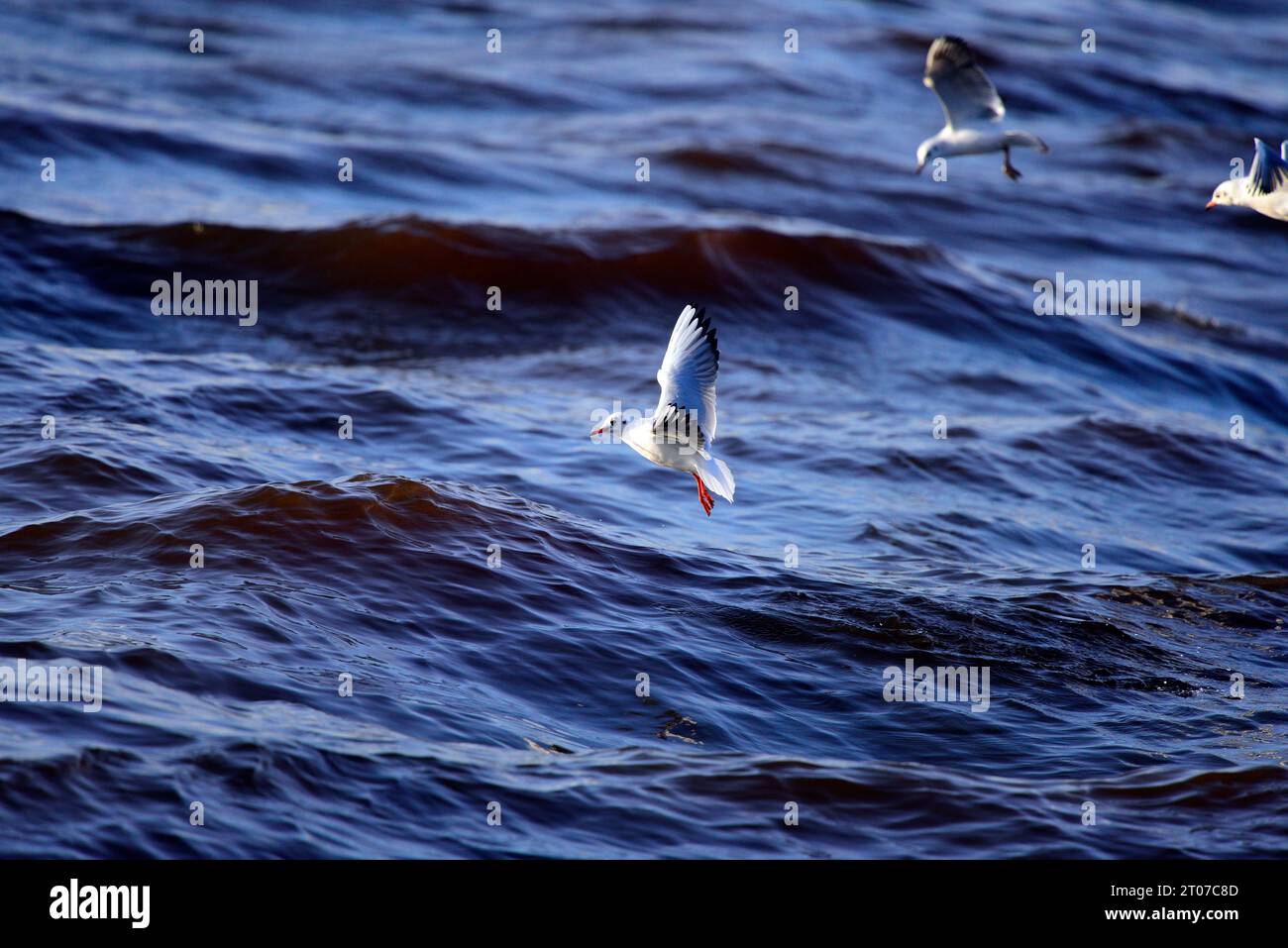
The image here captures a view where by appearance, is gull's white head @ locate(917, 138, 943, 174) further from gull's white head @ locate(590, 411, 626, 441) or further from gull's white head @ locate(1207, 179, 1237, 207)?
gull's white head @ locate(590, 411, 626, 441)

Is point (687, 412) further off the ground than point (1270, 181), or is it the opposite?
point (1270, 181)

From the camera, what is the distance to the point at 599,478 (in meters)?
11.0

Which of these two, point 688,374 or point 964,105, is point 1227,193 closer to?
point 964,105

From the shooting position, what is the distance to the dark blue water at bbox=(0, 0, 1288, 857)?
262 inches

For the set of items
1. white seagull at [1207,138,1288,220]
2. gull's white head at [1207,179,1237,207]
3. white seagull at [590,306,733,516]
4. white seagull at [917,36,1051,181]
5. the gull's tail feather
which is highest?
white seagull at [917,36,1051,181]

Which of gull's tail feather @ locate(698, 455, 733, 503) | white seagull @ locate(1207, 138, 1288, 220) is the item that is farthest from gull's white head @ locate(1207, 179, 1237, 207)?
gull's tail feather @ locate(698, 455, 733, 503)

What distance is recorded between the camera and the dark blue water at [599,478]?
6.64 m

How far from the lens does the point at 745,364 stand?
47.4ft

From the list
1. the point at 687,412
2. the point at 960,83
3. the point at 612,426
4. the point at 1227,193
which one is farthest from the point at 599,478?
the point at 1227,193

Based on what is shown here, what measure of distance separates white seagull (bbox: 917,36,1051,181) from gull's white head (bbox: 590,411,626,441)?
4765 mm

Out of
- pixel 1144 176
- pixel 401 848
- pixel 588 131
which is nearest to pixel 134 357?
pixel 401 848

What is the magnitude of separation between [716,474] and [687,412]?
43 centimetres

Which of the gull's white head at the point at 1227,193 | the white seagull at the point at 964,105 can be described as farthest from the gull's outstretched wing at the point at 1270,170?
the white seagull at the point at 964,105
